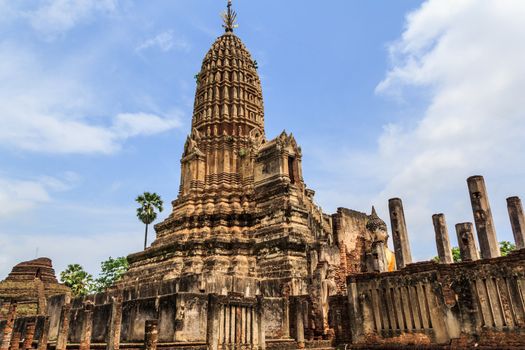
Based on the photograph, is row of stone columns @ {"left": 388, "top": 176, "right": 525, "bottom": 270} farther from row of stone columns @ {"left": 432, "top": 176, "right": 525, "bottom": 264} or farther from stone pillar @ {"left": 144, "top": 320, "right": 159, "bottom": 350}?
stone pillar @ {"left": 144, "top": 320, "right": 159, "bottom": 350}

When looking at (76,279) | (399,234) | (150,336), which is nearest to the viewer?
(150,336)

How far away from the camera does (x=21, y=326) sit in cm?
2003

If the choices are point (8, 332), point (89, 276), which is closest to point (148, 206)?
point (89, 276)

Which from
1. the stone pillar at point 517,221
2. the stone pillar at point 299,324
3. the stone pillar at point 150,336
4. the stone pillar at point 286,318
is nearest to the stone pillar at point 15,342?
the stone pillar at point 150,336

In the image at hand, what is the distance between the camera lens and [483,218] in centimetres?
1532

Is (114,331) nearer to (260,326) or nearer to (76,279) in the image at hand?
(260,326)

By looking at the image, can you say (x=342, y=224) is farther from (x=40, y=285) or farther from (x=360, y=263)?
(x=40, y=285)

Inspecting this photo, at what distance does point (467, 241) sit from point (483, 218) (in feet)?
4.35

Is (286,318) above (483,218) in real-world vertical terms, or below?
below

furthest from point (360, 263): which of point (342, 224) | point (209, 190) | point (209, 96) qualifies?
point (209, 96)

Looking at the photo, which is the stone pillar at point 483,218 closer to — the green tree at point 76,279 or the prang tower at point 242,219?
the prang tower at point 242,219

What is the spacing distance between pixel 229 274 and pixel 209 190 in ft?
21.7

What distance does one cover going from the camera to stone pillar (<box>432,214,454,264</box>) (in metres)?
17.1

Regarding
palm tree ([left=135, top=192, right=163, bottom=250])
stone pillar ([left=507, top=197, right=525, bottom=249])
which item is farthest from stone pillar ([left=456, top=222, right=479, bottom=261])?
palm tree ([left=135, top=192, right=163, bottom=250])
